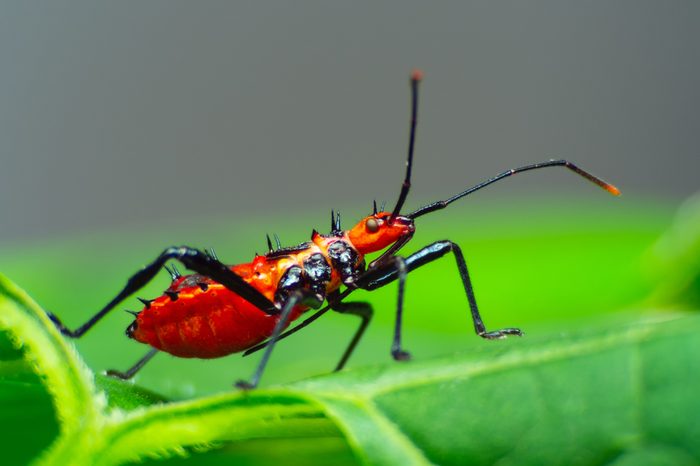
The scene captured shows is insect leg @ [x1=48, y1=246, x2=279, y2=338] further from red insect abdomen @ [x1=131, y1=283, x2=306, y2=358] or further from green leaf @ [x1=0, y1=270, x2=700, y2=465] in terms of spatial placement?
green leaf @ [x1=0, y1=270, x2=700, y2=465]

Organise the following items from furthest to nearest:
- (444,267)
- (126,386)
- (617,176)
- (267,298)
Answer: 1. (617,176)
2. (444,267)
3. (267,298)
4. (126,386)

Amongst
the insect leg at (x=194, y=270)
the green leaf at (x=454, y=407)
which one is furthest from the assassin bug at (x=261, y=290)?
the green leaf at (x=454, y=407)

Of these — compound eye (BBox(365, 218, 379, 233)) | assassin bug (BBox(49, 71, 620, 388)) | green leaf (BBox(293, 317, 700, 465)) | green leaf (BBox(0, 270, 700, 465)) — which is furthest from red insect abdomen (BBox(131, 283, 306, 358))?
green leaf (BBox(293, 317, 700, 465))

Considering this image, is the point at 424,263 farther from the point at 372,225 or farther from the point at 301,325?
the point at 301,325

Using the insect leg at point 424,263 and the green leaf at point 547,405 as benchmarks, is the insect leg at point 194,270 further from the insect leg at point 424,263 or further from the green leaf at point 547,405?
the green leaf at point 547,405

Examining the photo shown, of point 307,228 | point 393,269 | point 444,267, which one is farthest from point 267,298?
point 307,228

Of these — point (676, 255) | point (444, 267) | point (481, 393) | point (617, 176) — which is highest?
point (481, 393)

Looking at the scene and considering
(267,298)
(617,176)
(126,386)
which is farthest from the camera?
(617,176)

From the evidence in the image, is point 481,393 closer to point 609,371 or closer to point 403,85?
point 609,371
